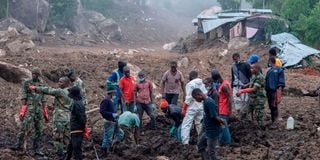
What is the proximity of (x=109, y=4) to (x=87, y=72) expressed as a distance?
39418 millimetres

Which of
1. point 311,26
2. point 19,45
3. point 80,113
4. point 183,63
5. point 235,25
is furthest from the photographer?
point 235,25

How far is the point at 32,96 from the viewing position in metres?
10.7

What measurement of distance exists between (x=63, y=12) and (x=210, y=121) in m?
34.7

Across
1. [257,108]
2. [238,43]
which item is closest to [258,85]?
[257,108]

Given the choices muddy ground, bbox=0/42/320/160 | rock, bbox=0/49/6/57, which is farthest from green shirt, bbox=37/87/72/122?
rock, bbox=0/49/6/57

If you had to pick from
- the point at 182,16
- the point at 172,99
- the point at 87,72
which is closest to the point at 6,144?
the point at 172,99

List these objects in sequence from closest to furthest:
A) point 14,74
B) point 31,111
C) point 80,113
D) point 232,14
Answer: point 80,113
point 31,111
point 14,74
point 232,14

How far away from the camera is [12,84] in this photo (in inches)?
642

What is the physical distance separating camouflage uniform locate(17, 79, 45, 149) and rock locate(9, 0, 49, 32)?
1116 inches

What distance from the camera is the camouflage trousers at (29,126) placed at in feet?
34.9

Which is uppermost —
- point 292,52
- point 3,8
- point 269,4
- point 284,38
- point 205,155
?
point 269,4

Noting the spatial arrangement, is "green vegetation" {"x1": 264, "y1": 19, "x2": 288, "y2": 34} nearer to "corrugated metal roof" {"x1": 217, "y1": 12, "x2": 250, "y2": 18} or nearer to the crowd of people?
"corrugated metal roof" {"x1": 217, "y1": 12, "x2": 250, "y2": 18}

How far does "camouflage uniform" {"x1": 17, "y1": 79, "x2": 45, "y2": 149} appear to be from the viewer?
10.6m

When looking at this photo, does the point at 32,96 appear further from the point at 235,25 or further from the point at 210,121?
the point at 235,25
